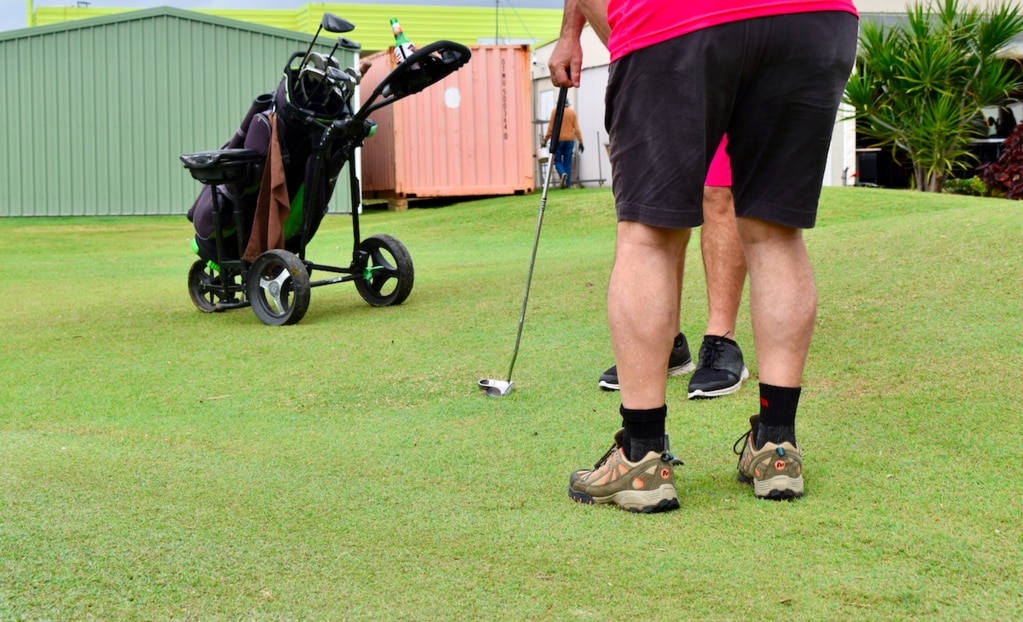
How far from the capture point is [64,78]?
60.5 feet

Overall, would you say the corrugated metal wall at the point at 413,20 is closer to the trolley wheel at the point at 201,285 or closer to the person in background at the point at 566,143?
the person in background at the point at 566,143

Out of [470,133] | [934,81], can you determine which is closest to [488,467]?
[934,81]

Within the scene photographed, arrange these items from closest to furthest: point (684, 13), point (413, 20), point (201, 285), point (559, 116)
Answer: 1. point (684, 13)
2. point (559, 116)
3. point (201, 285)
4. point (413, 20)

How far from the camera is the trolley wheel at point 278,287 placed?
6.09 metres

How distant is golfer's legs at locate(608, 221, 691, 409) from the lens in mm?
2605

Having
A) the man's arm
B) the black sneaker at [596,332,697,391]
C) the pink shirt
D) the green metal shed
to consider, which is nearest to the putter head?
the black sneaker at [596,332,697,391]

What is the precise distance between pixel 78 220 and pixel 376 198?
5615mm

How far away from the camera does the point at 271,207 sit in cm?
620

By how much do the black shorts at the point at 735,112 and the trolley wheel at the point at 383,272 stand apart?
13.1 feet

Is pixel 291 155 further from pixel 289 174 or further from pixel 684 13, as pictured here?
pixel 684 13

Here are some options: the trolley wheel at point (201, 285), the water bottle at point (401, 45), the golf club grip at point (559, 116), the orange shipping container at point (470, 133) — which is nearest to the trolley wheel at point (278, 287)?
the trolley wheel at point (201, 285)

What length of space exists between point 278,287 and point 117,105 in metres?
13.9

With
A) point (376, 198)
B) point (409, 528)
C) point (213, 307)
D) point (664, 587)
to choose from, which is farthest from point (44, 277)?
point (376, 198)

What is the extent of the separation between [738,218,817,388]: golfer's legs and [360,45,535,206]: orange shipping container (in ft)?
54.4
